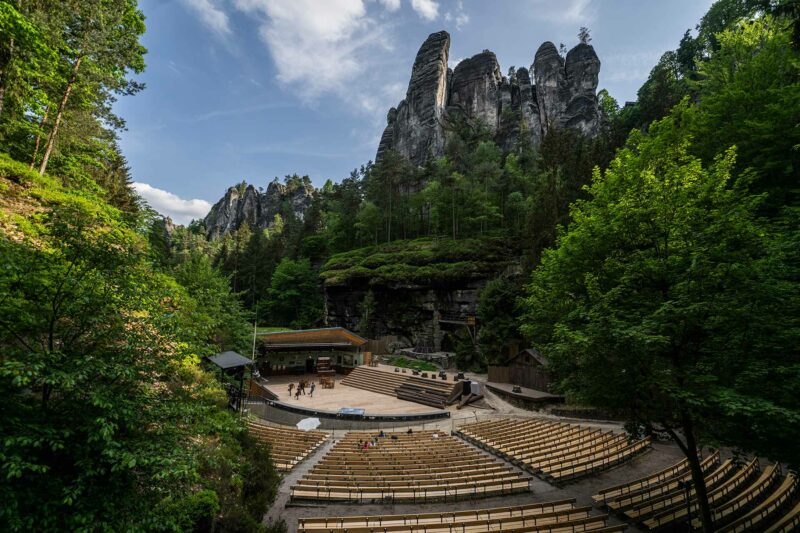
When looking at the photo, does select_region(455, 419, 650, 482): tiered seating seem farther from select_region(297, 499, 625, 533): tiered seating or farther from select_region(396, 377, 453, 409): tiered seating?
select_region(396, 377, 453, 409): tiered seating

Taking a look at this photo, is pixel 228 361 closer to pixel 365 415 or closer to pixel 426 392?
pixel 365 415

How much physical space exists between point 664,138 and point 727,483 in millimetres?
14972

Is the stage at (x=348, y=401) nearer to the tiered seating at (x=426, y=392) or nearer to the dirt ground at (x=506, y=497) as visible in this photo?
the tiered seating at (x=426, y=392)

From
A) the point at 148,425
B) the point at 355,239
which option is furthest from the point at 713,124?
the point at 355,239

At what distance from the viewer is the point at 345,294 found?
50.0 meters

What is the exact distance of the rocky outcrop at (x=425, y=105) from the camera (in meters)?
81.6

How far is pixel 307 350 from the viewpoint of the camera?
37.4m

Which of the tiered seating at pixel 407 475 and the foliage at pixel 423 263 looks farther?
the foliage at pixel 423 263

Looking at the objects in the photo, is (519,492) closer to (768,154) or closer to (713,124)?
(768,154)

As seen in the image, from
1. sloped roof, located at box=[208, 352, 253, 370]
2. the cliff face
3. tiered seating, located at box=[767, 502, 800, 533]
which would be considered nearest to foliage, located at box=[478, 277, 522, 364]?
tiered seating, located at box=[767, 502, 800, 533]

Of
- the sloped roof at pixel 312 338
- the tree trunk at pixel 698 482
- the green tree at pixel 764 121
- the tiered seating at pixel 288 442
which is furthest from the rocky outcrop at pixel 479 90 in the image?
the tree trunk at pixel 698 482

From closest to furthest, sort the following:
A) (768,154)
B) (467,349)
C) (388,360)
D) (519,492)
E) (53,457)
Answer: (53,457) < (519,492) < (768,154) < (467,349) < (388,360)

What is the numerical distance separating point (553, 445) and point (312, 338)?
27484 millimetres

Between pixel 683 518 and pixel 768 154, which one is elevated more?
pixel 768 154
